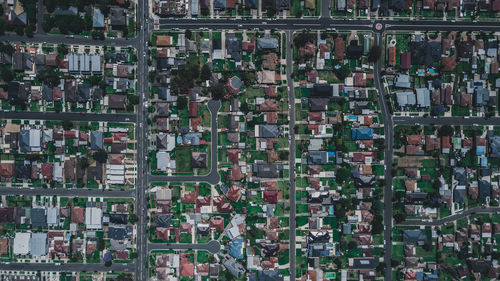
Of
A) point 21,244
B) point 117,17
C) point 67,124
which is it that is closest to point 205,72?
point 117,17

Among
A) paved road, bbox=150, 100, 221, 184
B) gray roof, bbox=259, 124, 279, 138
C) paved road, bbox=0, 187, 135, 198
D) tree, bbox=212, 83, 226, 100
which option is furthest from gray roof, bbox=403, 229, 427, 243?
paved road, bbox=0, 187, 135, 198

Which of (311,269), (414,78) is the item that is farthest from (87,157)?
(414,78)

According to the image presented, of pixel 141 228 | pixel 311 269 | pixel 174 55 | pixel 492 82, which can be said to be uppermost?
pixel 174 55

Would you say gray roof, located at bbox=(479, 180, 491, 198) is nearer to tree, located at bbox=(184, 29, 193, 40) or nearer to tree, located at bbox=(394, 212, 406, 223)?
tree, located at bbox=(394, 212, 406, 223)

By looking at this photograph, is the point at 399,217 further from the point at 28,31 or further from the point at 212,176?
the point at 28,31

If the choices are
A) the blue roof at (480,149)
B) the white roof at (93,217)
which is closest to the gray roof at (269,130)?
the white roof at (93,217)

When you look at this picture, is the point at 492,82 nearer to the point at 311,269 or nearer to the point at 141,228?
the point at 311,269

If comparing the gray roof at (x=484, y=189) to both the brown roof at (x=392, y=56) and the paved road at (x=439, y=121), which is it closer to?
the paved road at (x=439, y=121)

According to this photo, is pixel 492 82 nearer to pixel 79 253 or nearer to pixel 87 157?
pixel 87 157

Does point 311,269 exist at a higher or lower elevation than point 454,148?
lower
